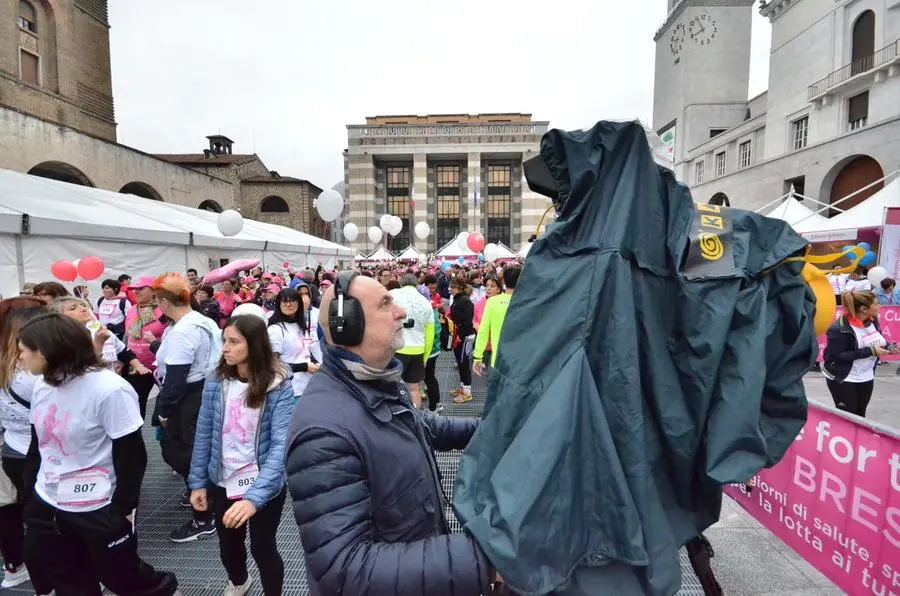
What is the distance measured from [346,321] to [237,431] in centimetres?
173

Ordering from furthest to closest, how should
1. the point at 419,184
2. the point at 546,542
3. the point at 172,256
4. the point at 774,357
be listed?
the point at 419,184
the point at 172,256
the point at 774,357
the point at 546,542

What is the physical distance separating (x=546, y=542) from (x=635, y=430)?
1.02 feet

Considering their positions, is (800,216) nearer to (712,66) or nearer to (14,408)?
(14,408)

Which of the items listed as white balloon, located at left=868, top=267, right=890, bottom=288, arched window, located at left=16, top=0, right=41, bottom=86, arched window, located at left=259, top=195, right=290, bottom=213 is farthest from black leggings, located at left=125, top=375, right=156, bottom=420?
arched window, located at left=259, top=195, right=290, bottom=213

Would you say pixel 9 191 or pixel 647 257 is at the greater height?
pixel 9 191

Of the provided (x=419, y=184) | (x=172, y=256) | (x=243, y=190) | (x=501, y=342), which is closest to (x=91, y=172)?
(x=172, y=256)

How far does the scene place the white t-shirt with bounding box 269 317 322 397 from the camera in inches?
175

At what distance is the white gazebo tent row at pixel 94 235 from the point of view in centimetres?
802

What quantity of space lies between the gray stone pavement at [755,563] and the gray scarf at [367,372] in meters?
2.92

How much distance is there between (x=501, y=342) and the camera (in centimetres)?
113

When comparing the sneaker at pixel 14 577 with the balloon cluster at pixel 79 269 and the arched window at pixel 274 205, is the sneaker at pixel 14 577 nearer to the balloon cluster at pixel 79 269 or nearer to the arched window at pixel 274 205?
the balloon cluster at pixel 79 269

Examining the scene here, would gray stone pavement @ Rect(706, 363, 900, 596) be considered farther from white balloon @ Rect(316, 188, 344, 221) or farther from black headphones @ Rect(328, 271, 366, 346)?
white balloon @ Rect(316, 188, 344, 221)

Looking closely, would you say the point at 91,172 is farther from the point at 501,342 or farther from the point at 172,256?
the point at 501,342

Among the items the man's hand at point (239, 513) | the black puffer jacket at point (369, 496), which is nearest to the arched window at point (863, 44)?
the black puffer jacket at point (369, 496)
